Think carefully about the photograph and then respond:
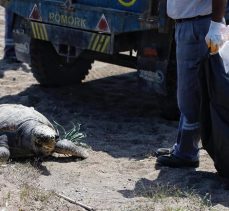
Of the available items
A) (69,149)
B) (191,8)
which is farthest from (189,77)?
(69,149)

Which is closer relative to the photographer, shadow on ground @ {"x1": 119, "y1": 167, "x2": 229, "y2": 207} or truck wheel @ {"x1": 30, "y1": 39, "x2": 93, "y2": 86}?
shadow on ground @ {"x1": 119, "y1": 167, "x2": 229, "y2": 207}

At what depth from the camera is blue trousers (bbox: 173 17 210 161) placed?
4.53m

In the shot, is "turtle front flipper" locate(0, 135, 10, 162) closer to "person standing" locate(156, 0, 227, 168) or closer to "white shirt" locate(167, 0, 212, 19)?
"person standing" locate(156, 0, 227, 168)

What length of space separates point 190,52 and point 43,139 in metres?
1.25

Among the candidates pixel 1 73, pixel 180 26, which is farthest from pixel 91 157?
pixel 1 73

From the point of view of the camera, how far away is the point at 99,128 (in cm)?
613

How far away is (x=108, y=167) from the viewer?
16.5 ft

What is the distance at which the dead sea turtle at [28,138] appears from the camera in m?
4.91

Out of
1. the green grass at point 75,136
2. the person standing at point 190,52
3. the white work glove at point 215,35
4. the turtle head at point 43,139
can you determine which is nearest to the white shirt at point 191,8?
the person standing at point 190,52

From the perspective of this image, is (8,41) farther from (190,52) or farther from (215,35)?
(215,35)

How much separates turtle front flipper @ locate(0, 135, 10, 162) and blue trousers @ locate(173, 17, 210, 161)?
1267 mm

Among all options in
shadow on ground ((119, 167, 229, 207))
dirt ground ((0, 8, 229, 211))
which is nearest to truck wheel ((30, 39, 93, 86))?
dirt ground ((0, 8, 229, 211))

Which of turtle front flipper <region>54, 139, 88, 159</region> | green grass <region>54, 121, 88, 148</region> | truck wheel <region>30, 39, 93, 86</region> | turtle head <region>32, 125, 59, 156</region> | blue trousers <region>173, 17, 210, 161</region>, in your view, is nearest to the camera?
blue trousers <region>173, 17, 210, 161</region>

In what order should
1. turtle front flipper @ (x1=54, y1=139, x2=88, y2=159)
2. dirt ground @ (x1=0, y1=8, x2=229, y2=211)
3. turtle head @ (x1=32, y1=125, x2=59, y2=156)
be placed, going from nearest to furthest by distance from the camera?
dirt ground @ (x1=0, y1=8, x2=229, y2=211)
turtle head @ (x1=32, y1=125, x2=59, y2=156)
turtle front flipper @ (x1=54, y1=139, x2=88, y2=159)
